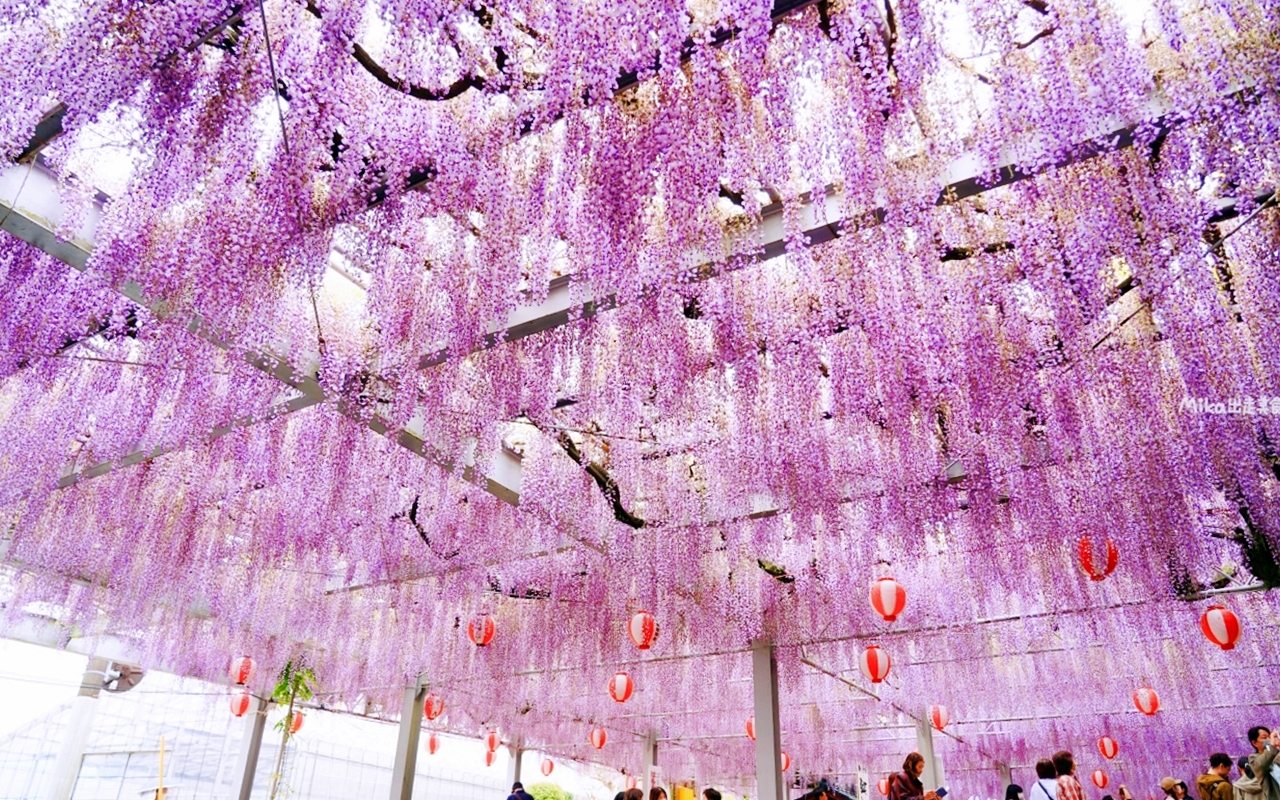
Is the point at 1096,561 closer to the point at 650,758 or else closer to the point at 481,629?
the point at 481,629

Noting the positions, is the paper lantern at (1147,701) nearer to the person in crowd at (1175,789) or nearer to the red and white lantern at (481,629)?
the person in crowd at (1175,789)

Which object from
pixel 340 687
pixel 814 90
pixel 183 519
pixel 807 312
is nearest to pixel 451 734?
pixel 340 687

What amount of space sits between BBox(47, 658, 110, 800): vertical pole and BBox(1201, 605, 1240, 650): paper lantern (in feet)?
38.5

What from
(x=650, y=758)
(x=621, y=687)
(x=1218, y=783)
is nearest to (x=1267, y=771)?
(x=1218, y=783)

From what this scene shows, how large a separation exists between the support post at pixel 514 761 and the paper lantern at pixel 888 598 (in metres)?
11.5

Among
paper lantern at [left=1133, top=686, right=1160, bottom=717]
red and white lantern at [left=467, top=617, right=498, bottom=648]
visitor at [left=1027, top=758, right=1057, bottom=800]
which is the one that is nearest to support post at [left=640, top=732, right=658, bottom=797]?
red and white lantern at [left=467, top=617, right=498, bottom=648]

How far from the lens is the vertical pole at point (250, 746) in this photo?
1047cm

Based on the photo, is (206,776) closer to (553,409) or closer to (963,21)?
(553,409)

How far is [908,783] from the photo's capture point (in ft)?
14.5

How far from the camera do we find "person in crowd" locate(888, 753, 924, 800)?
14.4 feet

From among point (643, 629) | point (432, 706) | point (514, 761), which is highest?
point (643, 629)

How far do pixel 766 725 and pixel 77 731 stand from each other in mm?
8565

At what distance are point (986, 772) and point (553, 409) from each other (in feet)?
54.5

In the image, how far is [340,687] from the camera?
11227mm
